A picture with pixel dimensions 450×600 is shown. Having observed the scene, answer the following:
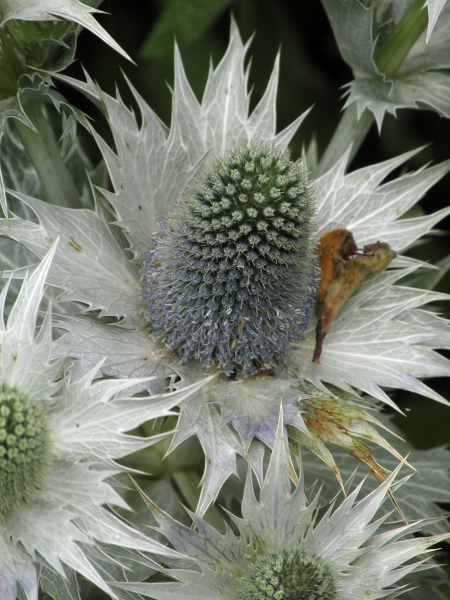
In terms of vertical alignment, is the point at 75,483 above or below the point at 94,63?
below

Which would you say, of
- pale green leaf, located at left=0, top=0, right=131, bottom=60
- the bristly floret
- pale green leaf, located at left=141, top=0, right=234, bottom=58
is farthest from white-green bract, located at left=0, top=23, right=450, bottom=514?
pale green leaf, located at left=141, top=0, right=234, bottom=58

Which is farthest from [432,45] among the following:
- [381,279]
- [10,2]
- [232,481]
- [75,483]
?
[75,483]

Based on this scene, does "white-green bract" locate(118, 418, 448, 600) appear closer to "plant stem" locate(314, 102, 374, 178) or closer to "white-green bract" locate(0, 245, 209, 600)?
"white-green bract" locate(0, 245, 209, 600)

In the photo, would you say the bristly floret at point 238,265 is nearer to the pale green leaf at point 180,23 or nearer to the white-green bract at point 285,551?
the white-green bract at point 285,551

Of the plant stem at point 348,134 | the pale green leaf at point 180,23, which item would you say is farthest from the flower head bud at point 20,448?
the pale green leaf at point 180,23

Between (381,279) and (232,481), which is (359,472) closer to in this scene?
(232,481)

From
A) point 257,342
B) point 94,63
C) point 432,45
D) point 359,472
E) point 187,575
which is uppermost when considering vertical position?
point 432,45
